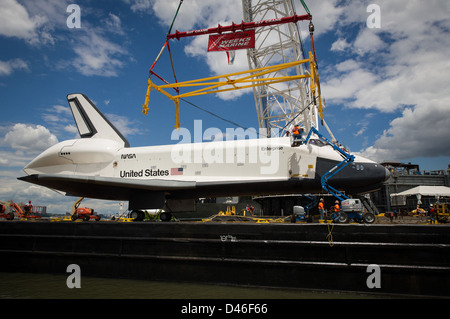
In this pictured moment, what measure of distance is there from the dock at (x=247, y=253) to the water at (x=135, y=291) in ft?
0.62

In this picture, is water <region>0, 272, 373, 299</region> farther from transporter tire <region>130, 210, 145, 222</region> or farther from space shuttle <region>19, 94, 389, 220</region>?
space shuttle <region>19, 94, 389, 220</region>

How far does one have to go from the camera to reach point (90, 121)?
49.5 feet

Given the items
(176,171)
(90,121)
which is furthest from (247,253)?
(90,121)

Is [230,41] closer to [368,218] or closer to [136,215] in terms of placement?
[136,215]

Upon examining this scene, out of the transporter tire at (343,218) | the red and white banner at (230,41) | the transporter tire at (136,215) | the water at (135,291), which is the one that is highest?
the red and white banner at (230,41)

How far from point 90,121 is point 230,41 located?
39.9 feet

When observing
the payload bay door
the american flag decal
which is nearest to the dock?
the american flag decal

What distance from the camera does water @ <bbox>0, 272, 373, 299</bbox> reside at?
6746 millimetres

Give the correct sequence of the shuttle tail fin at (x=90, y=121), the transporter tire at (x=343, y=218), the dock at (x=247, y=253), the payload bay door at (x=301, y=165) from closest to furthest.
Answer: the dock at (x=247, y=253) < the transporter tire at (x=343, y=218) < the payload bay door at (x=301, y=165) < the shuttle tail fin at (x=90, y=121)

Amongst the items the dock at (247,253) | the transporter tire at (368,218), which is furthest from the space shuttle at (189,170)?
the dock at (247,253)

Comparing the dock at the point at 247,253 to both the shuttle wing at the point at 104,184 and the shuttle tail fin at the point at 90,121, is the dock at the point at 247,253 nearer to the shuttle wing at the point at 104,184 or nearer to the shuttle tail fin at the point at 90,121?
the shuttle wing at the point at 104,184

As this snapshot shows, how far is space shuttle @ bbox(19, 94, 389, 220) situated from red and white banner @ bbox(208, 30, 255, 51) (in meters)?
11.1

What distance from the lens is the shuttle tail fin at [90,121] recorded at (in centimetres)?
1492
